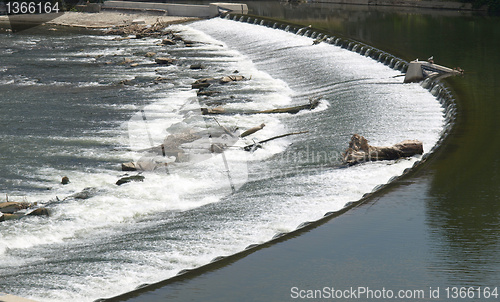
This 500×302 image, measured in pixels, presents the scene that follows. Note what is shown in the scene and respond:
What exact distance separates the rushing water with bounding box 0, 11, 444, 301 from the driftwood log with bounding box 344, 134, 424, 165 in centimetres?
23

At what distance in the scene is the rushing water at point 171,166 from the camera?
841cm

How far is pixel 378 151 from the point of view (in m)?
11.9

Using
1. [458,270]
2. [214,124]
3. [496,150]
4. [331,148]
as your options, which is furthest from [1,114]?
[458,270]

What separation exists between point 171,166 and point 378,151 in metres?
4.05

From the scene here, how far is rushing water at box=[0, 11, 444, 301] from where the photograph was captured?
331 inches

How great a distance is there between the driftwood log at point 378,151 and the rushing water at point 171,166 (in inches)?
9.1

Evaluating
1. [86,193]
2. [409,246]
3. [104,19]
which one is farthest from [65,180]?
[104,19]

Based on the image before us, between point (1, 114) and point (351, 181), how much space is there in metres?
11.6

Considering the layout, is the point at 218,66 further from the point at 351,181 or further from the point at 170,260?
the point at 170,260

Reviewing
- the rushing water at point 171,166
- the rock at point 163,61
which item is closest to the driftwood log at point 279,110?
the rushing water at point 171,166

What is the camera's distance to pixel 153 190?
11.7 meters

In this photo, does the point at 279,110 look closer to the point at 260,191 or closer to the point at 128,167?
the point at 128,167

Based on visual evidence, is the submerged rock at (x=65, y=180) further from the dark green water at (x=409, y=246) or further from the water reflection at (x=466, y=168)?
the water reflection at (x=466, y=168)

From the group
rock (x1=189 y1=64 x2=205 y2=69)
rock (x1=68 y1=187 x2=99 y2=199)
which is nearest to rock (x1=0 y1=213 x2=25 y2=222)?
rock (x1=68 y1=187 x2=99 y2=199)
